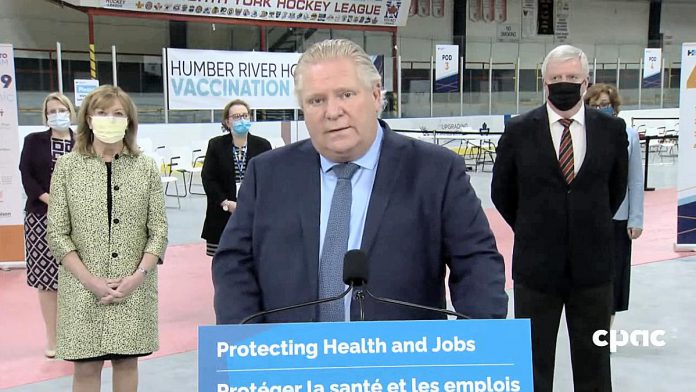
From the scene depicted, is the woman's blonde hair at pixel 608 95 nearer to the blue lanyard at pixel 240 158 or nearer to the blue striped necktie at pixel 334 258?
the blue lanyard at pixel 240 158

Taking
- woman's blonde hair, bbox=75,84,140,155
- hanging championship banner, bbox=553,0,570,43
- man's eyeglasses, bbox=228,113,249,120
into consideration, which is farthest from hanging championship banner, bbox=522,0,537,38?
woman's blonde hair, bbox=75,84,140,155

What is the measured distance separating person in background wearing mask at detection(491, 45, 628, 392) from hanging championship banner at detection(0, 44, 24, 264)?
16.0 ft

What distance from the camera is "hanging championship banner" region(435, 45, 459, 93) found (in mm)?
16633

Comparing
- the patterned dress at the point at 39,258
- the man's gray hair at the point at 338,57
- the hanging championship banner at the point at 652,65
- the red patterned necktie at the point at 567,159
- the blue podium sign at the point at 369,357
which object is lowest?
the patterned dress at the point at 39,258

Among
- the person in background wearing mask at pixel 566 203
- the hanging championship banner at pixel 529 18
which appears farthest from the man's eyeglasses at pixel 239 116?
the hanging championship banner at pixel 529 18

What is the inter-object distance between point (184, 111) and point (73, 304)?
11.2 meters

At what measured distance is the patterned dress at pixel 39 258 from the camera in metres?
4.00

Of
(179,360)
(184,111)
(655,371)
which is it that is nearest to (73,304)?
(179,360)

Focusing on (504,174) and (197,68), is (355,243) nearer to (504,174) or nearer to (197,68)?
(504,174)

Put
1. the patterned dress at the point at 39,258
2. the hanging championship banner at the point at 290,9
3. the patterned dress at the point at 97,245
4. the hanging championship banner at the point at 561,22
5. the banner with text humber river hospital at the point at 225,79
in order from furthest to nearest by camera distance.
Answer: the hanging championship banner at the point at 561,22, the hanging championship banner at the point at 290,9, the banner with text humber river hospital at the point at 225,79, the patterned dress at the point at 39,258, the patterned dress at the point at 97,245

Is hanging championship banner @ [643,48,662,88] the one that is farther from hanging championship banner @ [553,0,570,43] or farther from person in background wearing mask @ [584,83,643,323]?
person in background wearing mask @ [584,83,643,323]

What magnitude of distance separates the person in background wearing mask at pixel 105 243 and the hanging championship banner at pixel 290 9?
1173 centimetres

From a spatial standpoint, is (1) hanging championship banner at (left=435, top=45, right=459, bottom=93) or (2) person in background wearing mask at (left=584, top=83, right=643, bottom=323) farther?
(1) hanging championship banner at (left=435, top=45, right=459, bottom=93)

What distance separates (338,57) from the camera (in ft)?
5.07
